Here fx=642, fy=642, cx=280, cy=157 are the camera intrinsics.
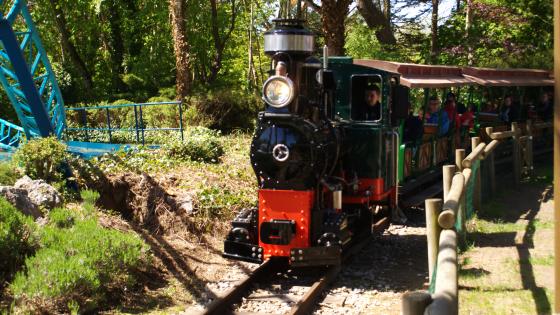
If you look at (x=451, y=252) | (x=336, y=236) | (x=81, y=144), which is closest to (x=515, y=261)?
(x=336, y=236)

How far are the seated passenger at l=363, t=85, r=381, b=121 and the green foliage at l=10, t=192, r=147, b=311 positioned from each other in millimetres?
3625

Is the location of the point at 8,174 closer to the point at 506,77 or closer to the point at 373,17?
the point at 506,77

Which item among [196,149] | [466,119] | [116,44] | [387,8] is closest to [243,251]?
[196,149]

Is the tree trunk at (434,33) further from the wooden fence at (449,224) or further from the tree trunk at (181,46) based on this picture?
the wooden fence at (449,224)

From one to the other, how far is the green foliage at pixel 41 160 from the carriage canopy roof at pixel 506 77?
864cm

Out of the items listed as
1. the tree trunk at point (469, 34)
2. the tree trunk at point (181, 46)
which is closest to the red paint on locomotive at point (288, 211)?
the tree trunk at point (181, 46)

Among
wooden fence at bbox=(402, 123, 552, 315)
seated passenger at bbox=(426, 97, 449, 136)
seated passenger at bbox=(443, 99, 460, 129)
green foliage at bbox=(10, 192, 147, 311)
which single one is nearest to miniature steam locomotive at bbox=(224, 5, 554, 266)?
wooden fence at bbox=(402, 123, 552, 315)

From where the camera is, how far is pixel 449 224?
574 cm

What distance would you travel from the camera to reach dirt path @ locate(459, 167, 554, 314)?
20.5ft

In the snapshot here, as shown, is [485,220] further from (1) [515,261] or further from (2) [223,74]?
(2) [223,74]

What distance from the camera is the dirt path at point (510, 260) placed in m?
6.25

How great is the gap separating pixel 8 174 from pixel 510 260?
22.8 feet

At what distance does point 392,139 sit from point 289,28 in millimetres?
2561

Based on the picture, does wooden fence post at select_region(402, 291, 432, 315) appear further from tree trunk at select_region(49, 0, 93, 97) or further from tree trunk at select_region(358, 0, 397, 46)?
tree trunk at select_region(49, 0, 93, 97)
